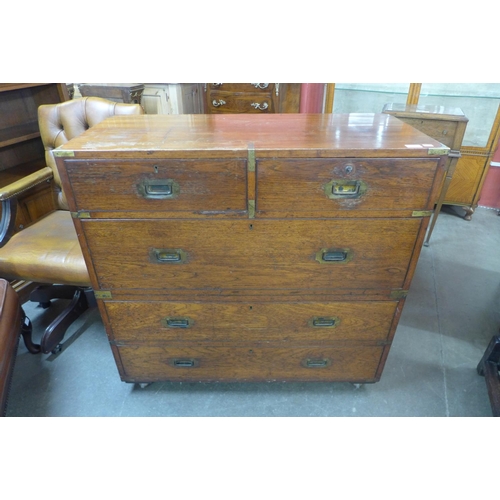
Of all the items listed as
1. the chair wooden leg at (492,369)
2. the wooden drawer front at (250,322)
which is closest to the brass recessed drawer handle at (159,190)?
the wooden drawer front at (250,322)

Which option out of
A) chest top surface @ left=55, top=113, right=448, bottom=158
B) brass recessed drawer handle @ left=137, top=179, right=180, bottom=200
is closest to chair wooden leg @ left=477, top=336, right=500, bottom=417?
chest top surface @ left=55, top=113, right=448, bottom=158

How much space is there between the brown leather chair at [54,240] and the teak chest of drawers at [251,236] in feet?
1.21

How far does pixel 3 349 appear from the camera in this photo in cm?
126

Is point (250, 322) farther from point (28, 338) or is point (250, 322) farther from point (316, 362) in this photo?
point (28, 338)

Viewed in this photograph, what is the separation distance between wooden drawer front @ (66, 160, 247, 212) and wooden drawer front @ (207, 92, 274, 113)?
1.97m

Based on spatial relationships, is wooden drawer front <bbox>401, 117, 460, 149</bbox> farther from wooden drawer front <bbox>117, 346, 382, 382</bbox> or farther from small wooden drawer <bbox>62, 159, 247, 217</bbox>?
small wooden drawer <bbox>62, 159, 247, 217</bbox>

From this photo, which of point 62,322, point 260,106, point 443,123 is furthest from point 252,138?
point 260,106

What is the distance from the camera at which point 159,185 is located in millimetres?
1077

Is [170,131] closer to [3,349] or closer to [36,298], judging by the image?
[3,349]

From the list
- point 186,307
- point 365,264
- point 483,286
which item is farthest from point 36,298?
point 483,286

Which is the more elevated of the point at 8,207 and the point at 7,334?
the point at 8,207

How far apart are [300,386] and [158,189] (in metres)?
1.11

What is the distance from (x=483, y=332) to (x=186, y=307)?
5.46ft

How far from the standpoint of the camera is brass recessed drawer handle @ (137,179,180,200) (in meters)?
1.07
